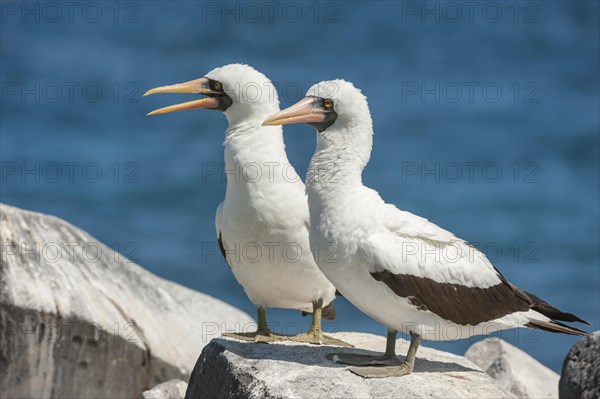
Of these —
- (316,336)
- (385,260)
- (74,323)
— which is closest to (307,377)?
(385,260)

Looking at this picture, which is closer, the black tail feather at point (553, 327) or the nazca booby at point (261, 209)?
the black tail feather at point (553, 327)

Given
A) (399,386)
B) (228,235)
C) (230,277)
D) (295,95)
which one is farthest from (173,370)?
(295,95)

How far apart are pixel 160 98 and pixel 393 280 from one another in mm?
22171

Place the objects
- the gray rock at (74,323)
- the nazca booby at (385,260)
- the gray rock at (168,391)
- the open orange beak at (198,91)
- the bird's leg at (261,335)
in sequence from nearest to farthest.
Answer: the nazca booby at (385,260), the bird's leg at (261,335), the open orange beak at (198,91), the gray rock at (168,391), the gray rock at (74,323)

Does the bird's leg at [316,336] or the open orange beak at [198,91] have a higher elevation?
the open orange beak at [198,91]

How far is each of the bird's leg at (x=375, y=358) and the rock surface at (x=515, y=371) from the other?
2.87m

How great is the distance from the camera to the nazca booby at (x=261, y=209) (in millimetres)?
10508

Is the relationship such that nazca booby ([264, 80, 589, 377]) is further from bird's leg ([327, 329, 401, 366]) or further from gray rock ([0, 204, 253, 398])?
gray rock ([0, 204, 253, 398])

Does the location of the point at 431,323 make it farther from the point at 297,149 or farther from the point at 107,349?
the point at 297,149

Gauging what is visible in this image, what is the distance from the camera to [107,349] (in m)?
12.4

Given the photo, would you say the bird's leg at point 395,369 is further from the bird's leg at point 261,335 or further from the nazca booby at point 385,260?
the bird's leg at point 261,335

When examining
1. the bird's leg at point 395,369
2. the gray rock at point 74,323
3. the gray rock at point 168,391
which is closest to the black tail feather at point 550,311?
the bird's leg at point 395,369

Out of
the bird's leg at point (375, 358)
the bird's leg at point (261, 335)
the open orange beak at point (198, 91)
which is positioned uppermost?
the open orange beak at point (198, 91)

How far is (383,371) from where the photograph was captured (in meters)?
9.24
